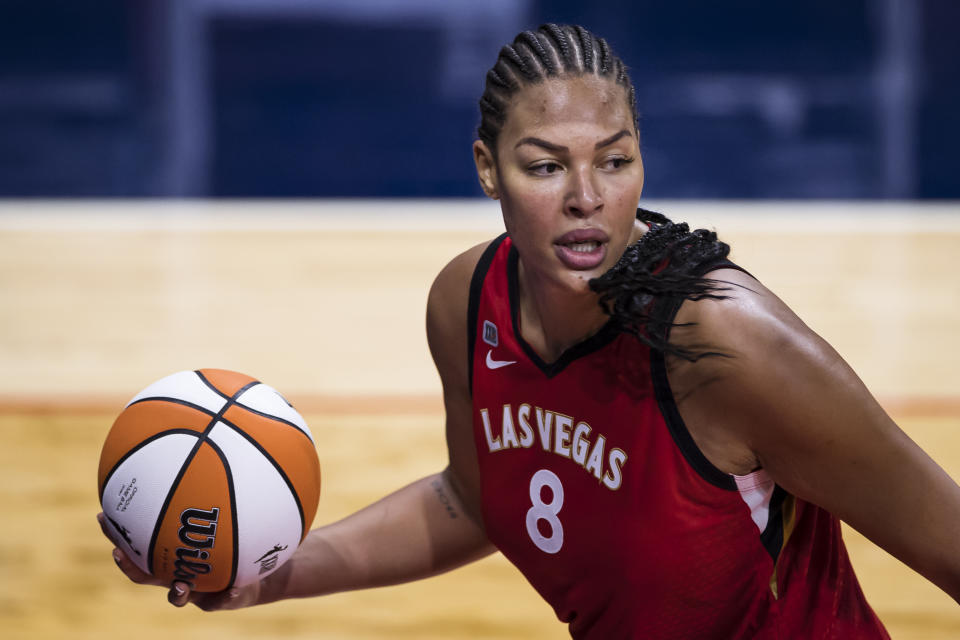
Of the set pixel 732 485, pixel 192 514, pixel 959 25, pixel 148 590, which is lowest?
pixel 148 590

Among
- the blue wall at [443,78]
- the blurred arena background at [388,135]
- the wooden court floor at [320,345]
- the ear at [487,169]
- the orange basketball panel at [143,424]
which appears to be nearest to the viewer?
the ear at [487,169]

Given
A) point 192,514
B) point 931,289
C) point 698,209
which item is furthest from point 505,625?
point 698,209

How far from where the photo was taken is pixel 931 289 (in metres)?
7.86

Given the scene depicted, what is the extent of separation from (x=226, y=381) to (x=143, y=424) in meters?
0.19

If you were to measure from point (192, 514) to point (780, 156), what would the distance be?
966 cm

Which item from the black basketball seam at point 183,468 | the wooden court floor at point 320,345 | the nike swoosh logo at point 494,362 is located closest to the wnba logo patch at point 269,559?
the black basketball seam at point 183,468

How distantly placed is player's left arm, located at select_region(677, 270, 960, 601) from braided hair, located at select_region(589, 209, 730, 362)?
2 cm

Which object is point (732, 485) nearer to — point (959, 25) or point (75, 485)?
point (75, 485)

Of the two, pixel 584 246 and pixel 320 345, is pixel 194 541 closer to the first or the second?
pixel 584 246

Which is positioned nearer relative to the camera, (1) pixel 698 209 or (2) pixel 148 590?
(2) pixel 148 590

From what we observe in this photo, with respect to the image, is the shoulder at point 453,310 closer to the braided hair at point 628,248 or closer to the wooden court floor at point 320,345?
the braided hair at point 628,248

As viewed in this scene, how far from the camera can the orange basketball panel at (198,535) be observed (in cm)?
197

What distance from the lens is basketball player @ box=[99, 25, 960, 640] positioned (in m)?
1.59

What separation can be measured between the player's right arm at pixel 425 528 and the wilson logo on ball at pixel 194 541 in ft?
0.41
